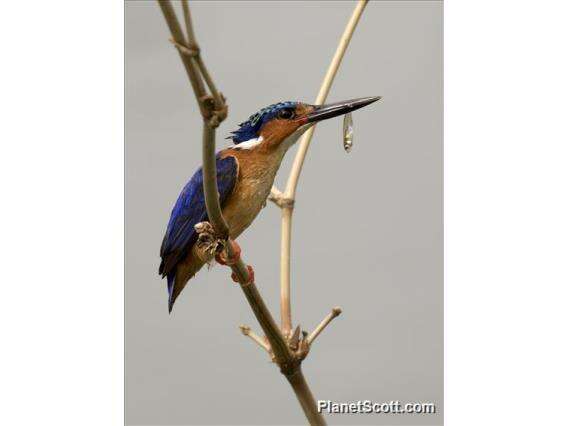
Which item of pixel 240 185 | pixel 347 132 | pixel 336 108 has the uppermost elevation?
pixel 336 108

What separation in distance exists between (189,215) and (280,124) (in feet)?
1.57

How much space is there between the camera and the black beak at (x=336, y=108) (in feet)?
7.95

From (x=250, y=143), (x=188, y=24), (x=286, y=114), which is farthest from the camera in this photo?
(x=250, y=143)

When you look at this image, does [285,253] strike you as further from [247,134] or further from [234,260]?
[247,134]

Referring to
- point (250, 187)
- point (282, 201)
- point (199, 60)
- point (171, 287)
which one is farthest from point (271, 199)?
point (199, 60)

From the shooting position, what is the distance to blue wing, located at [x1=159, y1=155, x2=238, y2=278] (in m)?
2.72

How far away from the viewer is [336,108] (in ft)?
8.27

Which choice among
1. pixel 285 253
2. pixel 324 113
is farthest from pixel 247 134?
pixel 285 253

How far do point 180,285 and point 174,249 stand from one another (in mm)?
157

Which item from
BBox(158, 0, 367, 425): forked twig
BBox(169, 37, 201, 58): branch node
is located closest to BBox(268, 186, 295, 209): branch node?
BBox(158, 0, 367, 425): forked twig

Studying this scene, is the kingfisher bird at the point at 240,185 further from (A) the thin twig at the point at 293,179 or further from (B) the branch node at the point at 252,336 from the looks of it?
(B) the branch node at the point at 252,336

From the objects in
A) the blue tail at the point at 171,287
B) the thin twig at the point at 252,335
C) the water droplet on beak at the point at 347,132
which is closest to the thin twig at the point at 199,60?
the water droplet on beak at the point at 347,132

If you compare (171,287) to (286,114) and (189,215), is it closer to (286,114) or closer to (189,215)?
(189,215)

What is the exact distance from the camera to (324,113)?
254 cm
